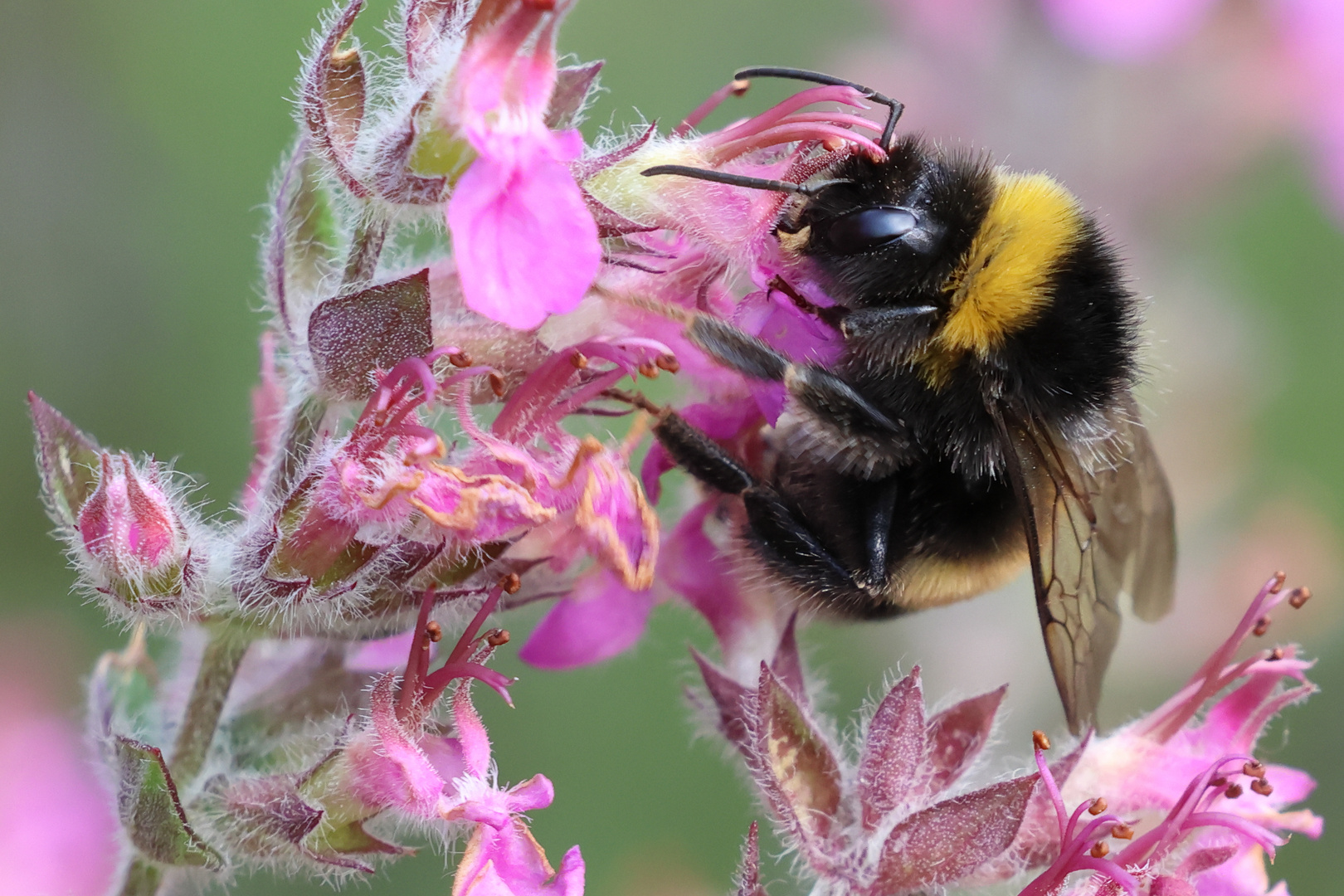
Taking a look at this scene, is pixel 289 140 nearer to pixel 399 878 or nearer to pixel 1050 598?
pixel 399 878

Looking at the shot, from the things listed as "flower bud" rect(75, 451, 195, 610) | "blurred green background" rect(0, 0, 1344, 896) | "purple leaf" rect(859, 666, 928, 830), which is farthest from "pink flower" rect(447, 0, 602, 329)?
"blurred green background" rect(0, 0, 1344, 896)

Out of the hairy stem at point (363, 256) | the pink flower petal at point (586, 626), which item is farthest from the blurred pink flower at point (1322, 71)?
the hairy stem at point (363, 256)

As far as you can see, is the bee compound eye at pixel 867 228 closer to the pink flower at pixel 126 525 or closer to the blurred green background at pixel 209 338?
the pink flower at pixel 126 525

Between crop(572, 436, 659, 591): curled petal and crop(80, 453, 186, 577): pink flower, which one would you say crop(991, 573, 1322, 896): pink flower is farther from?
crop(80, 453, 186, 577): pink flower

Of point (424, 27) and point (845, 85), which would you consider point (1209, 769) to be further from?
point (424, 27)

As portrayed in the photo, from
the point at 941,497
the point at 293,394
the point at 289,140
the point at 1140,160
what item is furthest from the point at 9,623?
the point at 1140,160

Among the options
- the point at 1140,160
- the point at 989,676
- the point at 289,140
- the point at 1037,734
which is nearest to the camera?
the point at 1037,734

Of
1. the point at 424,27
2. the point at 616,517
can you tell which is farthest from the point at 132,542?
the point at 424,27

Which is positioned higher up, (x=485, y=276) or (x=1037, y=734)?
(x=485, y=276)
